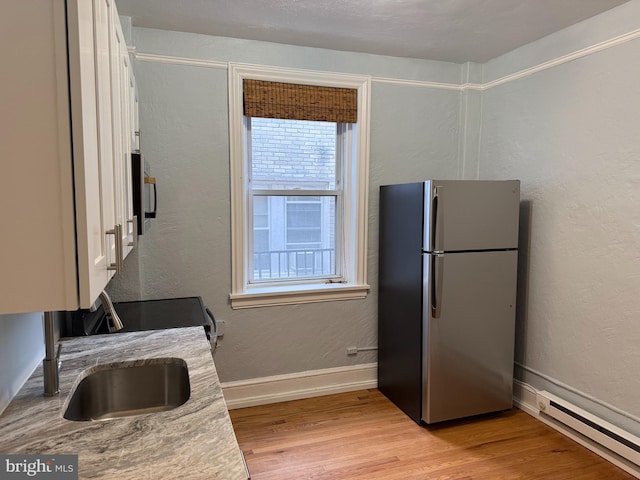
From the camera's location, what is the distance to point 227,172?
2.82m

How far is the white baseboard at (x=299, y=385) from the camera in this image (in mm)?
2961

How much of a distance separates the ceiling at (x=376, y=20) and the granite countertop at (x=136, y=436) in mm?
1895

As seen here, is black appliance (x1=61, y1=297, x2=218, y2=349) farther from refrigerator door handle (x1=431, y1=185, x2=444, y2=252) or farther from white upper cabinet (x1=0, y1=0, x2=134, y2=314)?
refrigerator door handle (x1=431, y1=185, x2=444, y2=252)

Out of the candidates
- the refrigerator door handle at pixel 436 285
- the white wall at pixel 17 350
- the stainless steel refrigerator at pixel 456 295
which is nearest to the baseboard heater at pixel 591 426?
the stainless steel refrigerator at pixel 456 295

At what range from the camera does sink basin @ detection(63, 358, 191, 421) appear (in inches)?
61.8

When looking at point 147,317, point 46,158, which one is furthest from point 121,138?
point 147,317

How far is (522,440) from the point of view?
258 centimetres

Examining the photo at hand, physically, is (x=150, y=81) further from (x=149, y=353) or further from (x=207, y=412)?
(x=207, y=412)

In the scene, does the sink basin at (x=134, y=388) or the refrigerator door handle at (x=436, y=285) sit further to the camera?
the refrigerator door handle at (x=436, y=285)

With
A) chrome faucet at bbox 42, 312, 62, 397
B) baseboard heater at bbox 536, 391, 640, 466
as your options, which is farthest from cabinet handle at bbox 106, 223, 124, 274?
baseboard heater at bbox 536, 391, 640, 466

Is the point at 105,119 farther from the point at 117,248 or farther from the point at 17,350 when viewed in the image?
the point at 17,350

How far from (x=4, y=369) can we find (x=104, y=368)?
0.37m

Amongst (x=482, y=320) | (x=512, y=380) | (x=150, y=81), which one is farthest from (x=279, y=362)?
(x=150, y=81)

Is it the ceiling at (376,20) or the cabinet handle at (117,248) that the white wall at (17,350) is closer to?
the cabinet handle at (117,248)
